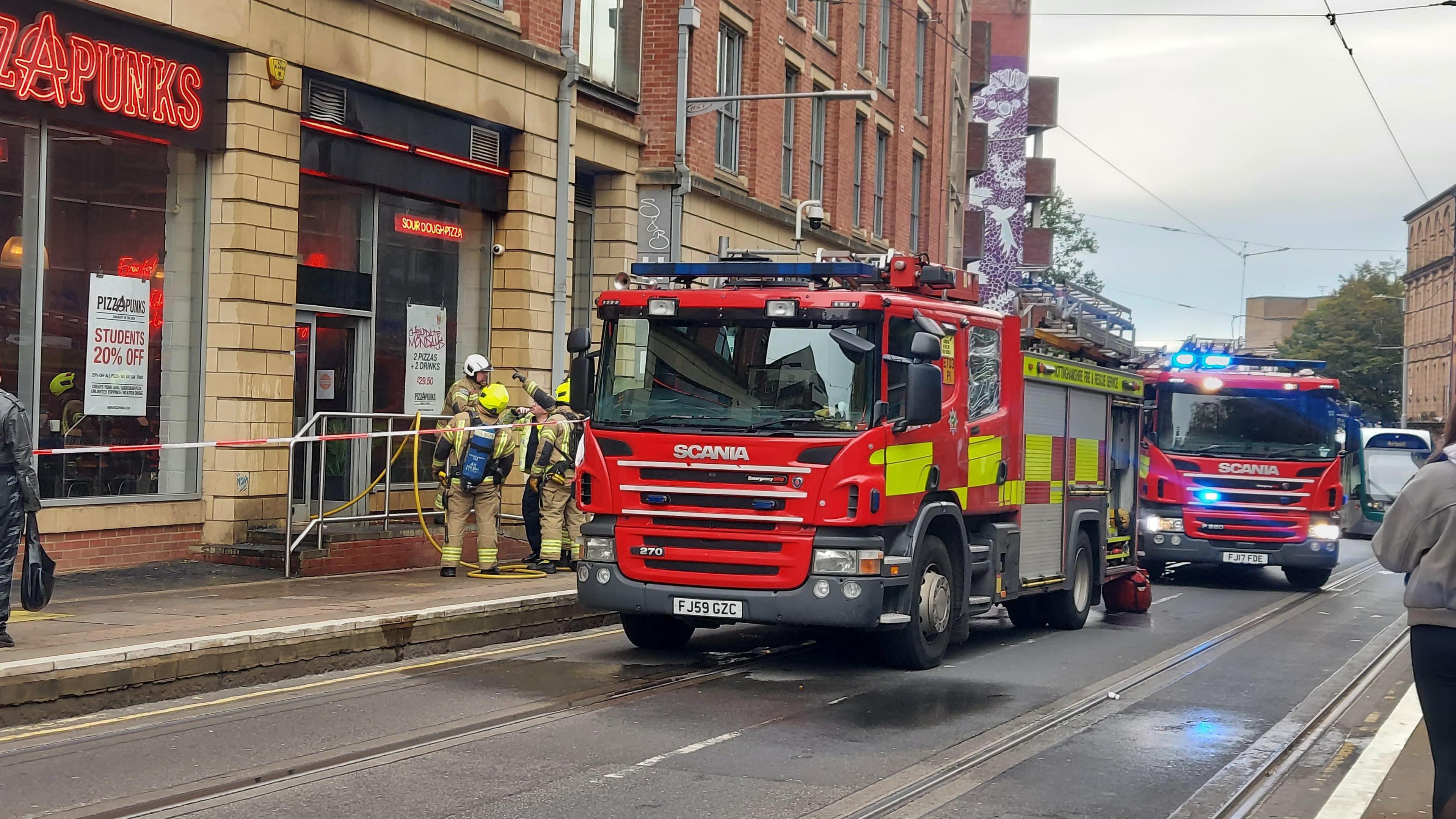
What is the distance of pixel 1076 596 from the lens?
14250 mm

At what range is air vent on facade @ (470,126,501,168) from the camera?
18578 mm

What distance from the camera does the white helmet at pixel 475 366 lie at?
14156 millimetres

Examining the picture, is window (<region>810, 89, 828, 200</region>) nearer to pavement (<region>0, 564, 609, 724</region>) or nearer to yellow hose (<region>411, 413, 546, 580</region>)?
yellow hose (<region>411, 413, 546, 580</region>)

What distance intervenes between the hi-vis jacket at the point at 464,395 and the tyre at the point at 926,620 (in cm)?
508

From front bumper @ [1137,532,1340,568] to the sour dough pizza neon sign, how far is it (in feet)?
38.8

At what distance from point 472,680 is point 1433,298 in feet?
316

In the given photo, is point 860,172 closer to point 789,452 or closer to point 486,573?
point 486,573

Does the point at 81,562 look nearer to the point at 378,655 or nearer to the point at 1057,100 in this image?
the point at 378,655

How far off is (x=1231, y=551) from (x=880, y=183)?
707 inches

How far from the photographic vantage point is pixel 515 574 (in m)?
15.0

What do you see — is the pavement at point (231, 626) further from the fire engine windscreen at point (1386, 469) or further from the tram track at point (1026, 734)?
the fire engine windscreen at point (1386, 469)

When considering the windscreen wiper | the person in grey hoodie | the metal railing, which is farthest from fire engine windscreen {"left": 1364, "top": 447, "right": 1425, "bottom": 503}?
the person in grey hoodie

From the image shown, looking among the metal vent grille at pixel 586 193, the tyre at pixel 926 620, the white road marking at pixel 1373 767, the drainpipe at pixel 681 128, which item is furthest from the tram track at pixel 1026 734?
the metal vent grille at pixel 586 193


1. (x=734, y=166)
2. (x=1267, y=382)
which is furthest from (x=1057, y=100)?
(x=1267, y=382)
